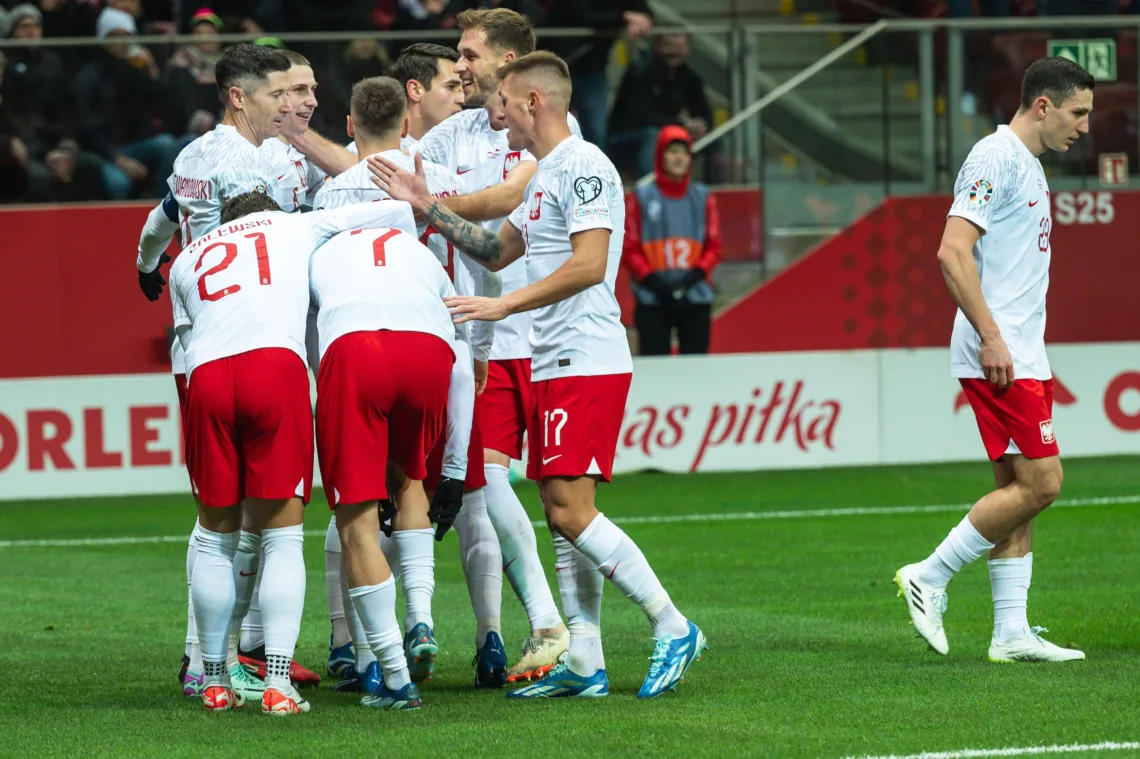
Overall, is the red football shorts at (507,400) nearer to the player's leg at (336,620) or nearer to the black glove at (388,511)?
the player's leg at (336,620)

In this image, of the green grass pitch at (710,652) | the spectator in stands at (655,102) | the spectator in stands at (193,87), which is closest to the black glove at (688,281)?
the spectator in stands at (655,102)

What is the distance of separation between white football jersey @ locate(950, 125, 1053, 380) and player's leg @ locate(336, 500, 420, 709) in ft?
7.88

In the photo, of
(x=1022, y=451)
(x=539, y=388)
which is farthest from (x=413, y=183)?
(x=1022, y=451)

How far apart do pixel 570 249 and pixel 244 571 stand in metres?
1.63

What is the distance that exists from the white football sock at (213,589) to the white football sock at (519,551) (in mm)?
1185

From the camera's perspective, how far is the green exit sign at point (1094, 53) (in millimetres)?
16297

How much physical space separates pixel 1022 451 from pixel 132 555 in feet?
19.2

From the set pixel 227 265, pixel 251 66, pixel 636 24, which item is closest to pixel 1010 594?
pixel 227 265

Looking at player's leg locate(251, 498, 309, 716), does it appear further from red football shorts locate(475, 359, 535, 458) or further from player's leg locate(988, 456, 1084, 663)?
player's leg locate(988, 456, 1084, 663)

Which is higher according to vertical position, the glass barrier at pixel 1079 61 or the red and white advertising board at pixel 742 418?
the glass barrier at pixel 1079 61

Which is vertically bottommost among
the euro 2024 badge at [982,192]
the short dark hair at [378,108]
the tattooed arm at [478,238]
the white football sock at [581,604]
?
the white football sock at [581,604]

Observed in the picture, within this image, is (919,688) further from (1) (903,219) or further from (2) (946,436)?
(1) (903,219)

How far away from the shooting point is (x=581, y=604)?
6324 millimetres

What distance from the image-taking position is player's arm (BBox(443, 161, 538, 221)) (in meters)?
6.66
